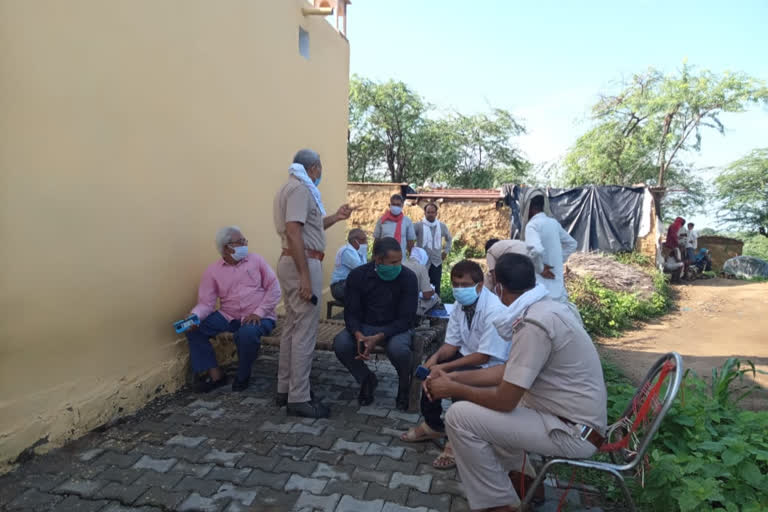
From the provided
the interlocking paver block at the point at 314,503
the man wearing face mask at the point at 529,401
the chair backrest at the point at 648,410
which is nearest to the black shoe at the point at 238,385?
the interlocking paver block at the point at 314,503

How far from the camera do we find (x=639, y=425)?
2.06 meters

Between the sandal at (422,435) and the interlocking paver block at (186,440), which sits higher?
the sandal at (422,435)

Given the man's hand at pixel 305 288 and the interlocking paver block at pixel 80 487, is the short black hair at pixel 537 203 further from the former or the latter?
the interlocking paver block at pixel 80 487

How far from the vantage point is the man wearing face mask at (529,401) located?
1956 millimetres

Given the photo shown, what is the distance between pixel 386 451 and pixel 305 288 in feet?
3.84

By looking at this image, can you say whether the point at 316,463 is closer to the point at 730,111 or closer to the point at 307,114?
the point at 307,114

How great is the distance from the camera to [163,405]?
348 cm

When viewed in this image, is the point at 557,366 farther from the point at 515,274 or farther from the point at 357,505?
the point at 357,505

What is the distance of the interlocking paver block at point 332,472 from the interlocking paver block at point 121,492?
882 mm

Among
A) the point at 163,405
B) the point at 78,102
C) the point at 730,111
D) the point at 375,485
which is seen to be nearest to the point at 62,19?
the point at 78,102

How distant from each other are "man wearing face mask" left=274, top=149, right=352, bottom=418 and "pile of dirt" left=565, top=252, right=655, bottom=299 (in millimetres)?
7019

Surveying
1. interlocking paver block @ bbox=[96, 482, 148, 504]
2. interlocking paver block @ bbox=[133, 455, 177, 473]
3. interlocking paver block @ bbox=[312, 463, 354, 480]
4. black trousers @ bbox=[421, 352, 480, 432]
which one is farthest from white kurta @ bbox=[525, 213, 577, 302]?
interlocking paver block @ bbox=[96, 482, 148, 504]

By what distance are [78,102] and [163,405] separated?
7.06 feet

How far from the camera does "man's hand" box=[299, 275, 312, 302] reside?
10.5ft
